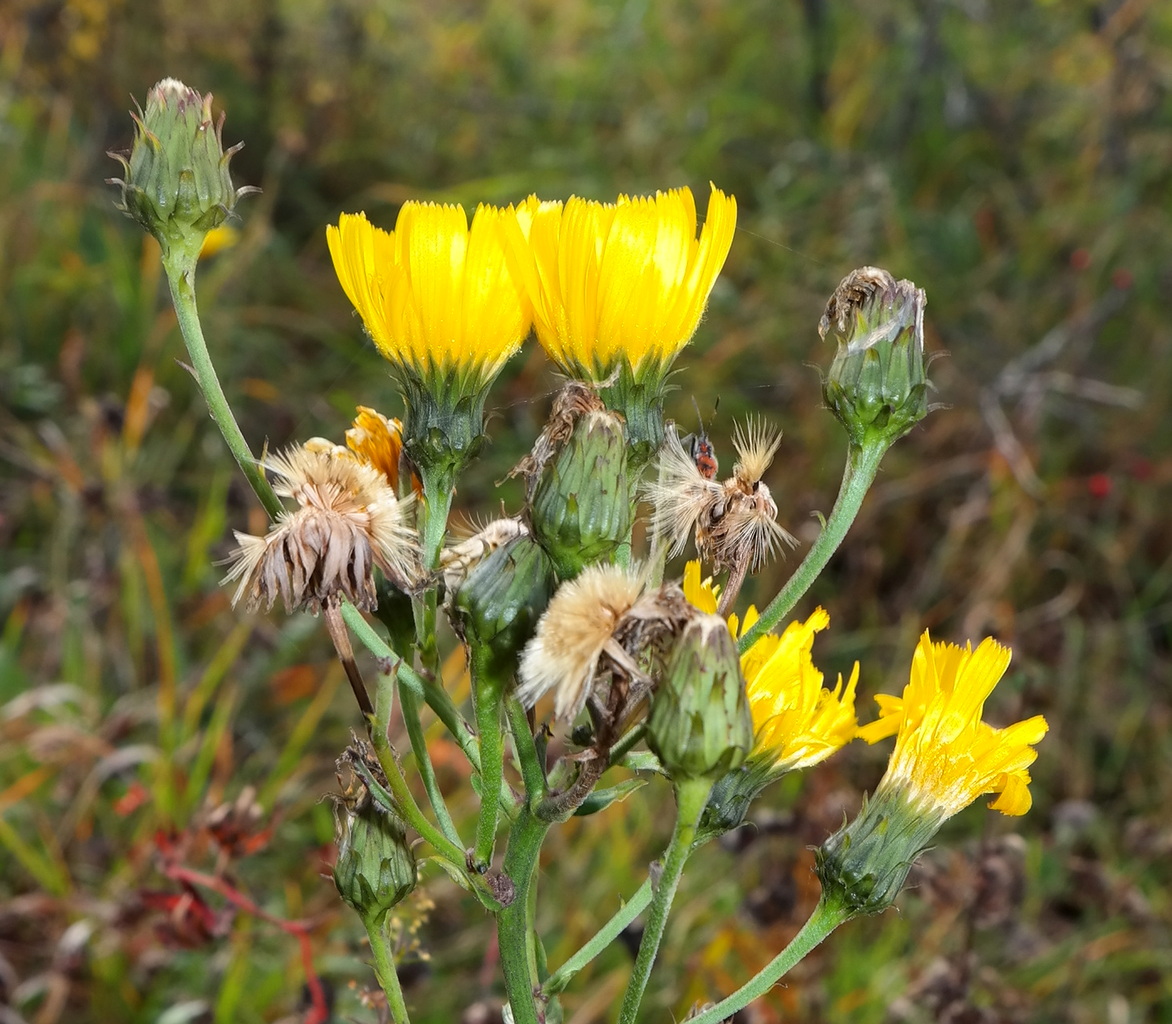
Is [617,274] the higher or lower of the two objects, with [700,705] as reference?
higher

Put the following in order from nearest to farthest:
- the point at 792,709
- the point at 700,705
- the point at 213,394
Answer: the point at 700,705 < the point at 213,394 < the point at 792,709

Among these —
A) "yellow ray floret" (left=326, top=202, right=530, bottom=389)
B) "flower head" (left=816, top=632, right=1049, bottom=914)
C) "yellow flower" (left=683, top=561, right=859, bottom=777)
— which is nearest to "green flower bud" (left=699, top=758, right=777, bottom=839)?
"yellow flower" (left=683, top=561, right=859, bottom=777)

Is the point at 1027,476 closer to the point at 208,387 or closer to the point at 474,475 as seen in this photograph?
the point at 474,475

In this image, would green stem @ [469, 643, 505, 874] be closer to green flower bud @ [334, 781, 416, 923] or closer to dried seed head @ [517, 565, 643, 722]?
dried seed head @ [517, 565, 643, 722]

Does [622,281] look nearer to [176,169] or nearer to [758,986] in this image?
[176,169]

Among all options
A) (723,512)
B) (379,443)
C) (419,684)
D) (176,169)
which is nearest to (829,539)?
(723,512)

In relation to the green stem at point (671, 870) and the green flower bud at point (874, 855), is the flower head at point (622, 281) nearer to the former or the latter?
the green stem at point (671, 870)
